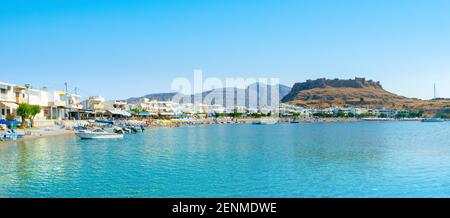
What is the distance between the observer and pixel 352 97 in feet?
559

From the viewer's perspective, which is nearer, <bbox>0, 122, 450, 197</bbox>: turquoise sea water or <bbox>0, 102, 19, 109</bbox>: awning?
<bbox>0, 122, 450, 197</bbox>: turquoise sea water

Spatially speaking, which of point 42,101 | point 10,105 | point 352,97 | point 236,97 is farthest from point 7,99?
point 352,97

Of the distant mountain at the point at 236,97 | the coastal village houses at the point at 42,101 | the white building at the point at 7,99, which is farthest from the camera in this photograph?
the distant mountain at the point at 236,97

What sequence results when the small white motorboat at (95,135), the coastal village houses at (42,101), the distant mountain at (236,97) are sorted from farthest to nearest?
the distant mountain at (236,97) → the coastal village houses at (42,101) → the small white motorboat at (95,135)

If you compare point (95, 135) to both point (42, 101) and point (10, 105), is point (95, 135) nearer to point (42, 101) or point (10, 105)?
point (10, 105)

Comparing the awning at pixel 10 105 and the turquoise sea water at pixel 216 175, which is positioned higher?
→ the awning at pixel 10 105

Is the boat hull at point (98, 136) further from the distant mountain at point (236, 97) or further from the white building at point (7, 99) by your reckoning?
the distant mountain at point (236, 97)

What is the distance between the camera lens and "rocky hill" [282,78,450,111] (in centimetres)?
16025

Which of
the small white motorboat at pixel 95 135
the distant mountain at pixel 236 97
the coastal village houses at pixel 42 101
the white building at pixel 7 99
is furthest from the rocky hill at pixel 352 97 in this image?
the white building at pixel 7 99

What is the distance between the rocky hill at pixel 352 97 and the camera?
16025 cm

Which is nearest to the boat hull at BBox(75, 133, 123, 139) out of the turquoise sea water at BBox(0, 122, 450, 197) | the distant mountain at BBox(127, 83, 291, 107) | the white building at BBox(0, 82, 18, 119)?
the white building at BBox(0, 82, 18, 119)

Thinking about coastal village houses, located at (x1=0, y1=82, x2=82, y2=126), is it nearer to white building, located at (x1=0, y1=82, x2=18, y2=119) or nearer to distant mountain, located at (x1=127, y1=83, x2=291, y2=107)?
white building, located at (x1=0, y1=82, x2=18, y2=119)

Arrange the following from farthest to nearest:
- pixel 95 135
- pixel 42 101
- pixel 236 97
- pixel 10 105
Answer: pixel 236 97
pixel 42 101
pixel 10 105
pixel 95 135
